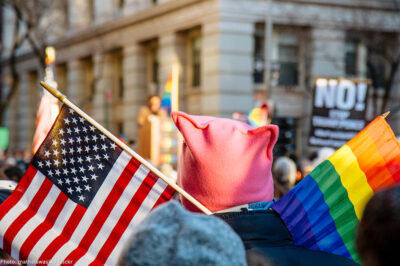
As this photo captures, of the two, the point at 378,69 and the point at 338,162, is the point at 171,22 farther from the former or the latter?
the point at 338,162

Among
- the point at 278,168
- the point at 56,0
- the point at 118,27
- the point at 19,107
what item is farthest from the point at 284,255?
the point at 19,107

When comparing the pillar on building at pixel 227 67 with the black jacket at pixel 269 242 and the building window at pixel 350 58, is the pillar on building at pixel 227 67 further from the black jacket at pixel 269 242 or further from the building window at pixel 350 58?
the black jacket at pixel 269 242

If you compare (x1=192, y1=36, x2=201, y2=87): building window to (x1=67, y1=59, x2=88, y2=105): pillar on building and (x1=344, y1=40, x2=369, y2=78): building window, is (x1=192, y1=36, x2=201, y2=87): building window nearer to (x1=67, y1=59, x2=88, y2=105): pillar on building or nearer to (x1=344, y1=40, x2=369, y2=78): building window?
(x1=344, y1=40, x2=369, y2=78): building window

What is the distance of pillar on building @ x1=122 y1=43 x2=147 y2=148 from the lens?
26.8m

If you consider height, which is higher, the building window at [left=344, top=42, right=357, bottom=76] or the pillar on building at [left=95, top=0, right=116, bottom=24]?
the pillar on building at [left=95, top=0, right=116, bottom=24]

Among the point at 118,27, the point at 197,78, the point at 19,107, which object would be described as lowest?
the point at 19,107

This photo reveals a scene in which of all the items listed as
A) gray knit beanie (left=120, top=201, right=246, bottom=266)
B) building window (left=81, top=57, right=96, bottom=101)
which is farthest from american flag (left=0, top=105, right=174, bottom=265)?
building window (left=81, top=57, right=96, bottom=101)

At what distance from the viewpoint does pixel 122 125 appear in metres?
28.8

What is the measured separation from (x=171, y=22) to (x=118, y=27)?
440 cm

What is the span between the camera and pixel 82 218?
11.9ft

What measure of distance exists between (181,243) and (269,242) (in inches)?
41.7

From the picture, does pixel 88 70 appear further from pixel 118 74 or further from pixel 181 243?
pixel 181 243

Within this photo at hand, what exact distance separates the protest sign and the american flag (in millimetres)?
8561

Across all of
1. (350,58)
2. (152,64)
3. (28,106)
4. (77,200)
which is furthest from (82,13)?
(77,200)
